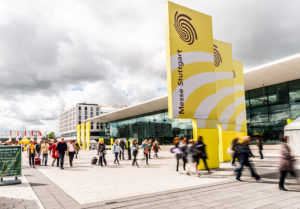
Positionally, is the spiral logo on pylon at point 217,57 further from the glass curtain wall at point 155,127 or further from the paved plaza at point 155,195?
the glass curtain wall at point 155,127

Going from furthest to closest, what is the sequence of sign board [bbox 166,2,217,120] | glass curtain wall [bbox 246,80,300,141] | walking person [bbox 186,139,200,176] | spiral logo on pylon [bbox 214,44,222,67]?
glass curtain wall [bbox 246,80,300,141] < spiral logo on pylon [bbox 214,44,222,67] < sign board [bbox 166,2,217,120] < walking person [bbox 186,139,200,176]

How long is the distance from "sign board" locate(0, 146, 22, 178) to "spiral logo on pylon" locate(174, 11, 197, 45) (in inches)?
341

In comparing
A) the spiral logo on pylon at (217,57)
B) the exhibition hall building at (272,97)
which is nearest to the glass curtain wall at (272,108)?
the exhibition hall building at (272,97)

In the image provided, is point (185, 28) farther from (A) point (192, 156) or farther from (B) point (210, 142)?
(A) point (192, 156)

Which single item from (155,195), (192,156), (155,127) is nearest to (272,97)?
(192,156)

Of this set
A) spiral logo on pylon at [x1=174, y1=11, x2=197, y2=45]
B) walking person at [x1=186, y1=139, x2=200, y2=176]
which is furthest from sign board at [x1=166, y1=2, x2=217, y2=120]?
walking person at [x1=186, y1=139, x2=200, y2=176]

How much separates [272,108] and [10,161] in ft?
84.9

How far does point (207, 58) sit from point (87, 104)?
121m

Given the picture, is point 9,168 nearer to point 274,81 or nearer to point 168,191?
point 168,191

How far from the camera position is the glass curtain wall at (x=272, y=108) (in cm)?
2450

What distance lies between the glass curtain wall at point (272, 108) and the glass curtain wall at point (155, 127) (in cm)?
997

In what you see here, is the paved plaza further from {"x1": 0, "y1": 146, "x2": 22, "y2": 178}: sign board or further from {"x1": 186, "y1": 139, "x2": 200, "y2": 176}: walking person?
{"x1": 186, "y1": 139, "x2": 200, "y2": 176}: walking person

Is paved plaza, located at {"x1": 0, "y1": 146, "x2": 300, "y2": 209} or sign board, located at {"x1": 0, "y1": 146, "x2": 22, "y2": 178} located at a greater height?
sign board, located at {"x1": 0, "y1": 146, "x2": 22, "y2": 178}

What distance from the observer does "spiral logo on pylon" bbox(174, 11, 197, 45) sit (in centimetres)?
1099
